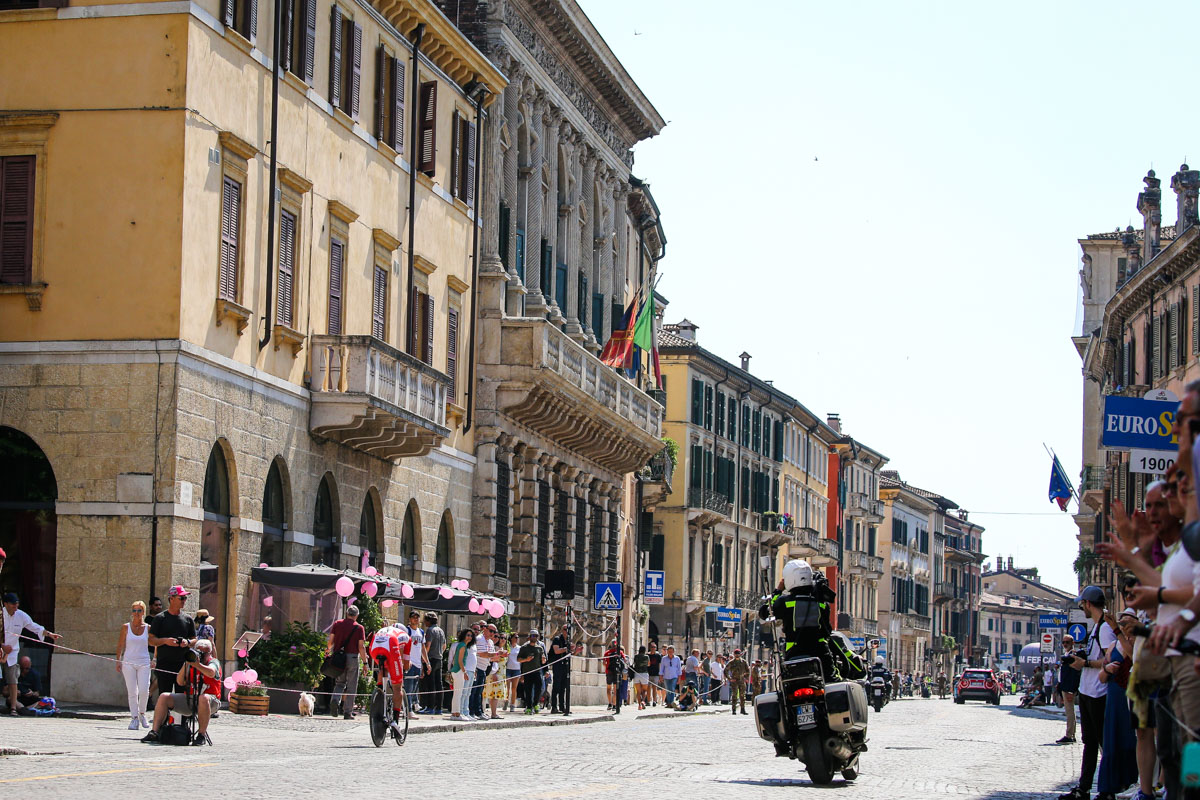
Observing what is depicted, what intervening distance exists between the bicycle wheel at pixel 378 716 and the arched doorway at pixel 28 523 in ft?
21.4

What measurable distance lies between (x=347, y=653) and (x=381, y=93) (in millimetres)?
11696

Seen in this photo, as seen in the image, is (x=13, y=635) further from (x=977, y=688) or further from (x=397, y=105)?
(x=977, y=688)

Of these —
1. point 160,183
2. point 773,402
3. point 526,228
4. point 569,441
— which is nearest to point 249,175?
point 160,183

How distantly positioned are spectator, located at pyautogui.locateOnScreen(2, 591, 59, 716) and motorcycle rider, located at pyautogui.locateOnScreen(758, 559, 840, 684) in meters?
9.96

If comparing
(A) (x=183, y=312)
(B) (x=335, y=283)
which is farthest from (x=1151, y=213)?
(A) (x=183, y=312)

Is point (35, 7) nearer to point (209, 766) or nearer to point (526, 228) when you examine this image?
point (209, 766)

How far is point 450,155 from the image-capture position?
131 ft

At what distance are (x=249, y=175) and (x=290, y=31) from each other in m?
2.83

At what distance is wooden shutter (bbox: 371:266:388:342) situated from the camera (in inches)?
1394

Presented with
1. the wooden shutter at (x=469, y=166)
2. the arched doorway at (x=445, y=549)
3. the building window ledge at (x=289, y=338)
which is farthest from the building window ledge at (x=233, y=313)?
the wooden shutter at (x=469, y=166)

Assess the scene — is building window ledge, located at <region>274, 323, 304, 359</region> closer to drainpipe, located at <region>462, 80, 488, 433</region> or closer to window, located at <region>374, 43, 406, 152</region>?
window, located at <region>374, 43, 406, 152</region>

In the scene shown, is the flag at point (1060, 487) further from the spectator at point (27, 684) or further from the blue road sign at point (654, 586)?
the spectator at point (27, 684)

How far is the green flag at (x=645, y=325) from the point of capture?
165 ft

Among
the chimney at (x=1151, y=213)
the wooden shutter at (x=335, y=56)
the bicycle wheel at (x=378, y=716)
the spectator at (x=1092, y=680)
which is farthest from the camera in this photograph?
the chimney at (x=1151, y=213)
